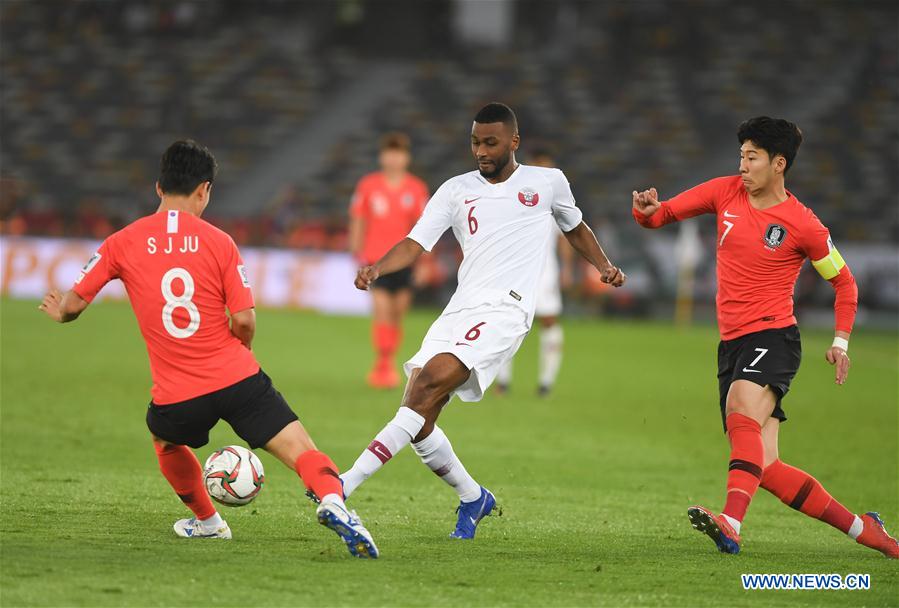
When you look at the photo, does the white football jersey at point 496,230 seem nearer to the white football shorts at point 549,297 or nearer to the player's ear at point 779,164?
the player's ear at point 779,164

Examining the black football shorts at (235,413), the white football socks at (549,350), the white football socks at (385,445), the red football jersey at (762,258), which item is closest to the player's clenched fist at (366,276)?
the white football socks at (385,445)

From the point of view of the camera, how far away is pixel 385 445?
6418 mm

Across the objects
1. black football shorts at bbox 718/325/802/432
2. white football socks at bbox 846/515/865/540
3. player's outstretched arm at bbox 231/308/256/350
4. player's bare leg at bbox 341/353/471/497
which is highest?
player's outstretched arm at bbox 231/308/256/350

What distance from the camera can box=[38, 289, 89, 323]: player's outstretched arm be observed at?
19.5ft

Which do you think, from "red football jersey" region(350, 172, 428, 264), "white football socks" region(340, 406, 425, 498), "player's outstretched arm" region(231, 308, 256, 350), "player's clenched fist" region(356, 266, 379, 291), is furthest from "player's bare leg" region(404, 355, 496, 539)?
"red football jersey" region(350, 172, 428, 264)

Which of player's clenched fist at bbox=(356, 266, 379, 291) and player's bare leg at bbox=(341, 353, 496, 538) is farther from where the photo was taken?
player's clenched fist at bbox=(356, 266, 379, 291)

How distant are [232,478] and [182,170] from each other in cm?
151

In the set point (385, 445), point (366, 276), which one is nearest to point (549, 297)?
point (366, 276)

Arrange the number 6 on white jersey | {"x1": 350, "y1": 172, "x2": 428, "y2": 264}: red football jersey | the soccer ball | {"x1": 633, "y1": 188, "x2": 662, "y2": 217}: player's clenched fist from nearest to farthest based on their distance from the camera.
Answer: the number 6 on white jersey → the soccer ball → {"x1": 633, "y1": 188, "x2": 662, "y2": 217}: player's clenched fist → {"x1": 350, "y1": 172, "x2": 428, "y2": 264}: red football jersey

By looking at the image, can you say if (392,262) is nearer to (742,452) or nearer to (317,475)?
(317,475)

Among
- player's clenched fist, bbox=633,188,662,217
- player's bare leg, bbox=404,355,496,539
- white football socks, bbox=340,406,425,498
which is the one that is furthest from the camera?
player's clenched fist, bbox=633,188,662,217

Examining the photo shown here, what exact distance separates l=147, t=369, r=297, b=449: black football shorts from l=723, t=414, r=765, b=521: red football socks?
2.30 meters

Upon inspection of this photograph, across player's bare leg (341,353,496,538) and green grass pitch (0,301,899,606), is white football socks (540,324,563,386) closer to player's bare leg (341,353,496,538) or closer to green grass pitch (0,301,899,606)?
green grass pitch (0,301,899,606)

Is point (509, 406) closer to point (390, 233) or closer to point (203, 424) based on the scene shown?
point (390, 233)
